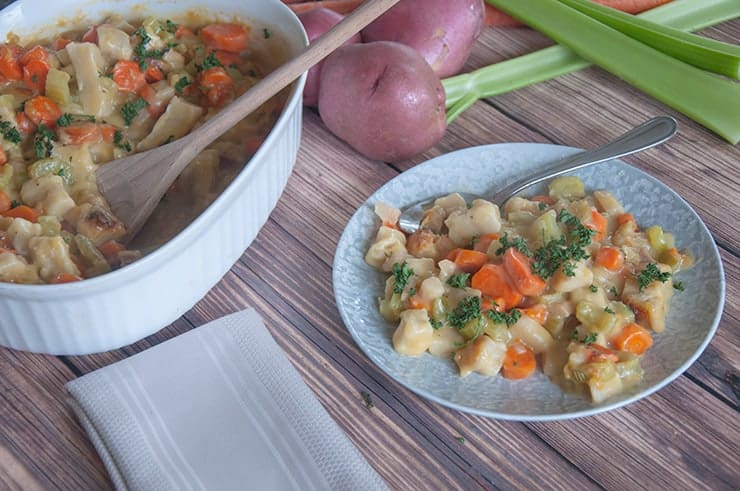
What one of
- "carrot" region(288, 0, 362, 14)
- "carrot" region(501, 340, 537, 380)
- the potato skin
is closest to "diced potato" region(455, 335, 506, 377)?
"carrot" region(501, 340, 537, 380)

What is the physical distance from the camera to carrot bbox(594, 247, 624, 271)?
1491 millimetres

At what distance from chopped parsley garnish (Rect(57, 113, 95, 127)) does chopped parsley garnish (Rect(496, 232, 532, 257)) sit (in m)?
0.84

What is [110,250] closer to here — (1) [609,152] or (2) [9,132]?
(2) [9,132]

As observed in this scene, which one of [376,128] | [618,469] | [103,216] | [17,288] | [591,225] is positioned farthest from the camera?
[376,128]

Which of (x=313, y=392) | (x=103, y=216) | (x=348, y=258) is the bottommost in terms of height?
(x=313, y=392)

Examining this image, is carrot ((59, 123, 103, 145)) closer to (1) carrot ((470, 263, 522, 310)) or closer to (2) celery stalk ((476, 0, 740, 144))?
(1) carrot ((470, 263, 522, 310))

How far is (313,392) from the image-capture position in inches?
57.7

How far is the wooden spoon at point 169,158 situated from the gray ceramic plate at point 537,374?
0.31m

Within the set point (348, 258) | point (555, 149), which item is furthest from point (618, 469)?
point (555, 149)

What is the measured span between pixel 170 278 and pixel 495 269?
1.81 feet

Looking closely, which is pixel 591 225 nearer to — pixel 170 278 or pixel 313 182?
pixel 313 182

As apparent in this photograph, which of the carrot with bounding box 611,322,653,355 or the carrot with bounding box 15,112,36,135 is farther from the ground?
the carrot with bounding box 15,112,36,135

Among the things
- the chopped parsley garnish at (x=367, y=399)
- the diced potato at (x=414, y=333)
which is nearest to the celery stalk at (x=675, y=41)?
the diced potato at (x=414, y=333)

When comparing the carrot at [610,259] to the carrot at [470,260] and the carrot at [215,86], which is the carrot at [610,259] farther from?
the carrot at [215,86]
